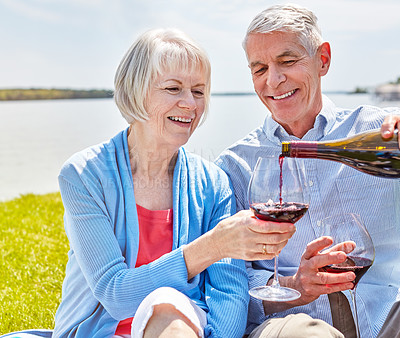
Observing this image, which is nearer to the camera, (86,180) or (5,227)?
(86,180)

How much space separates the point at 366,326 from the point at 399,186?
0.65 meters

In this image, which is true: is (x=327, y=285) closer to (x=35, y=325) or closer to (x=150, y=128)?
(x=150, y=128)

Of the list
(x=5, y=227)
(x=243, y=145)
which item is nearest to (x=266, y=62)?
(x=243, y=145)

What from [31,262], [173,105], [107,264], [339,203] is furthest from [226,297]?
[31,262]

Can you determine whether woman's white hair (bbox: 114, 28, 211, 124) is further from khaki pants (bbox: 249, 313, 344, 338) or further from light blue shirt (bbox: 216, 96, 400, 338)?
khaki pants (bbox: 249, 313, 344, 338)

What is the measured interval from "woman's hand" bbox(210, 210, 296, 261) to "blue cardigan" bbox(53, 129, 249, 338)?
0.63ft

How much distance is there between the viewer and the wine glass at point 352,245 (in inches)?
72.1

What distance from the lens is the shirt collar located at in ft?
8.13

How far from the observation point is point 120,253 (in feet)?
6.72

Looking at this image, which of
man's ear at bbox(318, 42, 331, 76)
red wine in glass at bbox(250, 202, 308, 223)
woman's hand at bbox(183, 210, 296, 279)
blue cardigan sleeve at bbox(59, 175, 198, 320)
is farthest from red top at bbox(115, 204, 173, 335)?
man's ear at bbox(318, 42, 331, 76)

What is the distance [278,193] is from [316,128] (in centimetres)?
86

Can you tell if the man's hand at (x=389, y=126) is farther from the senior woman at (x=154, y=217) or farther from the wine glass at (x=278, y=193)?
the senior woman at (x=154, y=217)

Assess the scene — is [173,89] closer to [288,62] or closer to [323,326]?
[288,62]

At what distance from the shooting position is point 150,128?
2.25 meters
